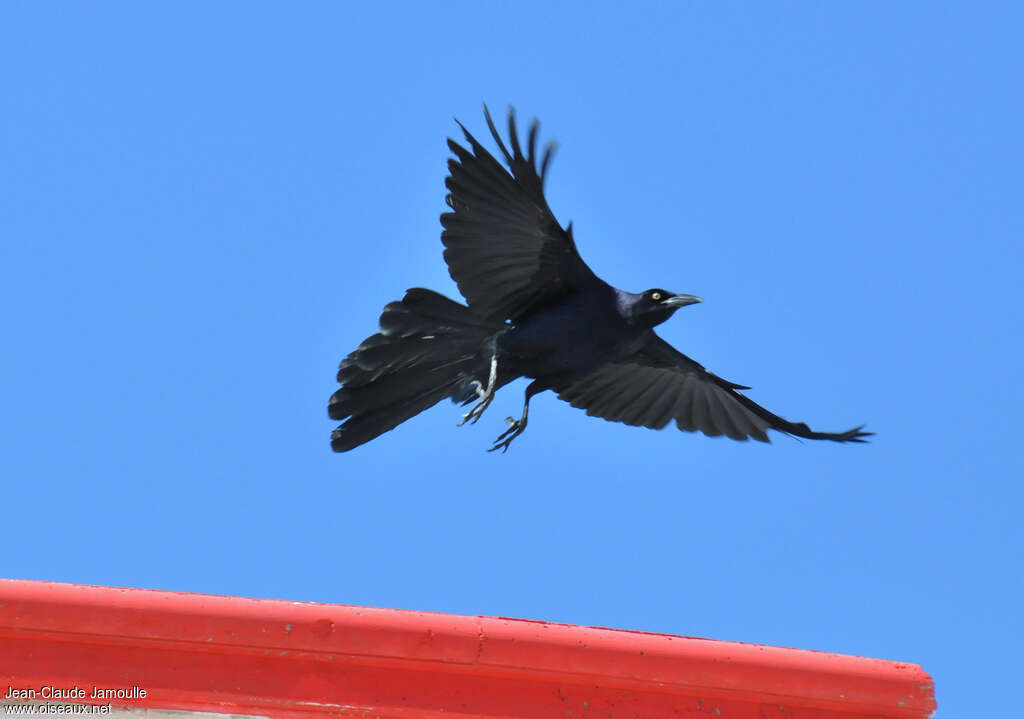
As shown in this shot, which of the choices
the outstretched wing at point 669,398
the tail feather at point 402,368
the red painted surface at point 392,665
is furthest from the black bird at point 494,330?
the red painted surface at point 392,665

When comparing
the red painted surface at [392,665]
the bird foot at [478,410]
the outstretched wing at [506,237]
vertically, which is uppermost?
the outstretched wing at [506,237]

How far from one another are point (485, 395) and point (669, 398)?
2.01m

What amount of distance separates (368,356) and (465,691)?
3.83 m

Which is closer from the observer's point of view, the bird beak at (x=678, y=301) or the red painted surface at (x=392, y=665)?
the red painted surface at (x=392, y=665)

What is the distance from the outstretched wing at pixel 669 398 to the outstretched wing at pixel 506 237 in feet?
4.15

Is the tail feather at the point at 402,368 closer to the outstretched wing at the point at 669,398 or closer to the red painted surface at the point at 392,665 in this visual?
the outstretched wing at the point at 669,398

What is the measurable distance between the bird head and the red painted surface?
3760mm

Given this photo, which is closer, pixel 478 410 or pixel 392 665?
pixel 392 665

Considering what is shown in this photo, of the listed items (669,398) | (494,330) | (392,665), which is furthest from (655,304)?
(392,665)

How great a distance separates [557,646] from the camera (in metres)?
3.95

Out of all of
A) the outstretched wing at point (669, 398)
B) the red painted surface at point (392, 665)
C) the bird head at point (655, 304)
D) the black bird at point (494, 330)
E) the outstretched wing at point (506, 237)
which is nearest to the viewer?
the red painted surface at point (392, 665)

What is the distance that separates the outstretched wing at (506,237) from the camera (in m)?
7.09

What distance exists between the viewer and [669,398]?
355 inches

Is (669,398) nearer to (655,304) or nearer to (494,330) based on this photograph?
(655,304)
